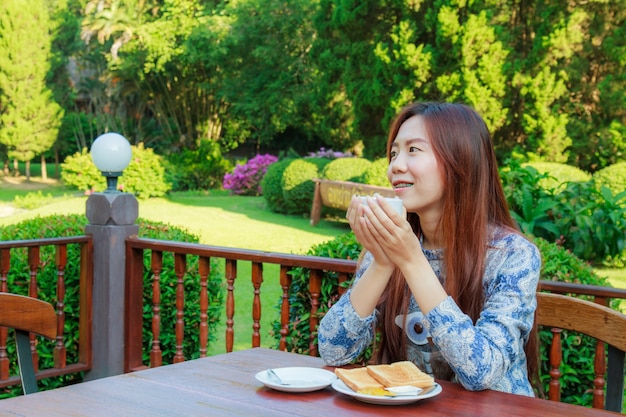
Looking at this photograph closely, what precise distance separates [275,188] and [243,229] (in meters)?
2.59

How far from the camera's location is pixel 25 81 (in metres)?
26.1

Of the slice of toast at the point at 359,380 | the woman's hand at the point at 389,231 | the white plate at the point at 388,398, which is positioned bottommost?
the white plate at the point at 388,398

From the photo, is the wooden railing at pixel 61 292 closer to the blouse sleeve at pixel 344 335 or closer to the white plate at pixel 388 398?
the blouse sleeve at pixel 344 335

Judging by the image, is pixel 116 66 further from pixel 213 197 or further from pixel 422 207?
pixel 422 207

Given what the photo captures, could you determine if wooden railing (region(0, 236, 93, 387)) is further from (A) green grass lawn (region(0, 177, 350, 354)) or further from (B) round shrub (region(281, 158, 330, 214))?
(B) round shrub (region(281, 158, 330, 214))

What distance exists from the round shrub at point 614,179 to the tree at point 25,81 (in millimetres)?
20540

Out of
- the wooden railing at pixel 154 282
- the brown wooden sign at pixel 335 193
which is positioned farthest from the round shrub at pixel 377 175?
the wooden railing at pixel 154 282

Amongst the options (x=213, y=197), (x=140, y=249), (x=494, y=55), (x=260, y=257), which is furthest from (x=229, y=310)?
(x=213, y=197)

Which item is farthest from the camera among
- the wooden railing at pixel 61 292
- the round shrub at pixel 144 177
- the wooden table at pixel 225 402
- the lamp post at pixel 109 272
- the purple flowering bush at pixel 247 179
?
the purple flowering bush at pixel 247 179

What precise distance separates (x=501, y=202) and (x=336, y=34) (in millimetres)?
16178

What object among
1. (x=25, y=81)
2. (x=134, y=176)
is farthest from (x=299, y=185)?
(x=25, y=81)

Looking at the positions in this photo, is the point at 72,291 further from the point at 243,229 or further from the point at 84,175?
the point at 84,175

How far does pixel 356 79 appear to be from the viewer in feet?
54.7

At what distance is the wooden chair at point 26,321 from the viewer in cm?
203
